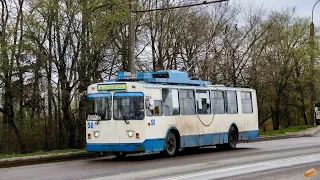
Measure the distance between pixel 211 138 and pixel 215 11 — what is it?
20532mm

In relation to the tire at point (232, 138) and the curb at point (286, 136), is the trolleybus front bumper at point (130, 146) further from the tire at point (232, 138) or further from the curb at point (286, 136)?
the curb at point (286, 136)

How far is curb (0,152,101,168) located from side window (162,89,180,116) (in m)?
4.21

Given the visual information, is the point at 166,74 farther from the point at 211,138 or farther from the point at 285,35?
the point at 285,35

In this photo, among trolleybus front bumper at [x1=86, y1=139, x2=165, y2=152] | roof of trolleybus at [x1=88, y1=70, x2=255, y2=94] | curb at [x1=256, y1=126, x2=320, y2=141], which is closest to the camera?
trolleybus front bumper at [x1=86, y1=139, x2=165, y2=152]

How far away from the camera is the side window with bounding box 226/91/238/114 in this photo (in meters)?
24.5

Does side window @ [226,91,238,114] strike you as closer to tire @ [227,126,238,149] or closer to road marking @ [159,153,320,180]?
tire @ [227,126,238,149]

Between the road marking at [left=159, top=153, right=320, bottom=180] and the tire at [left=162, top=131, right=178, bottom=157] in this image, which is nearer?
the road marking at [left=159, top=153, right=320, bottom=180]

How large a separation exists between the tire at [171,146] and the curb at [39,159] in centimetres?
390

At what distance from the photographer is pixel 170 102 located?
67.7ft

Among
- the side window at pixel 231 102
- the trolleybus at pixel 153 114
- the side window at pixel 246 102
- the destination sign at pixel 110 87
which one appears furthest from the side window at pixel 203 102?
the destination sign at pixel 110 87

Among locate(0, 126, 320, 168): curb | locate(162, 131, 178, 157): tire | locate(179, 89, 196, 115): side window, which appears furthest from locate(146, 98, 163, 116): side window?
locate(0, 126, 320, 168): curb

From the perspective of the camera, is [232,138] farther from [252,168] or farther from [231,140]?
[252,168]

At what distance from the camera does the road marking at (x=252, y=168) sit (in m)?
13.1

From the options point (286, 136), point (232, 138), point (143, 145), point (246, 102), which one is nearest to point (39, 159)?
point (143, 145)
